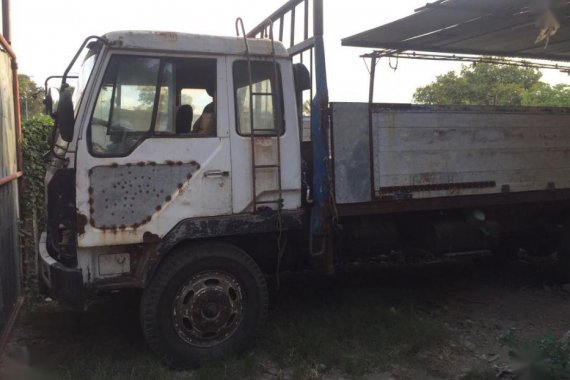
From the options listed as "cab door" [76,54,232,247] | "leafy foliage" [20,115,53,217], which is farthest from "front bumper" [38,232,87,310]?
"leafy foliage" [20,115,53,217]

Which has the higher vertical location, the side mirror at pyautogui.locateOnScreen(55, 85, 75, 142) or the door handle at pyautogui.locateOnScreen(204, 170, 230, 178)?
the side mirror at pyautogui.locateOnScreen(55, 85, 75, 142)

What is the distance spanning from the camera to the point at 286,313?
5.29 metres

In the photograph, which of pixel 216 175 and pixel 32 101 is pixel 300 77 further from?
pixel 32 101

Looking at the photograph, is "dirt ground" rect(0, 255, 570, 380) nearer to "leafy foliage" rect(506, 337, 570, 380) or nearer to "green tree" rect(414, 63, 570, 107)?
"leafy foliage" rect(506, 337, 570, 380)

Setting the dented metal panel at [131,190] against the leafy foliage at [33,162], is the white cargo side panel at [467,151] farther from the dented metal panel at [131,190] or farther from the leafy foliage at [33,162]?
the leafy foliage at [33,162]

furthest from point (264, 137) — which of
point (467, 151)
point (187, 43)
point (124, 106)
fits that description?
point (467, 151)

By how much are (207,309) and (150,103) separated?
1.65 meters

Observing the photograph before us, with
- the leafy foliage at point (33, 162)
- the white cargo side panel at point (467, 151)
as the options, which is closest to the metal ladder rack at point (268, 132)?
the white cargo side panel at point (467, 151)

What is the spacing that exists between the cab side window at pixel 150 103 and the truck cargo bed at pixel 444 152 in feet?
3.84

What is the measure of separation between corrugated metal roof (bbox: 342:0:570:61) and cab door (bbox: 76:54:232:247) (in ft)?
8.08

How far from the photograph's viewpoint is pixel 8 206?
17.3 feet

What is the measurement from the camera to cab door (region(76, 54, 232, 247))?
12.9 ft

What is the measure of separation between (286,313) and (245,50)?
8.38 feet

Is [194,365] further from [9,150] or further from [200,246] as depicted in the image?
[9,150]
